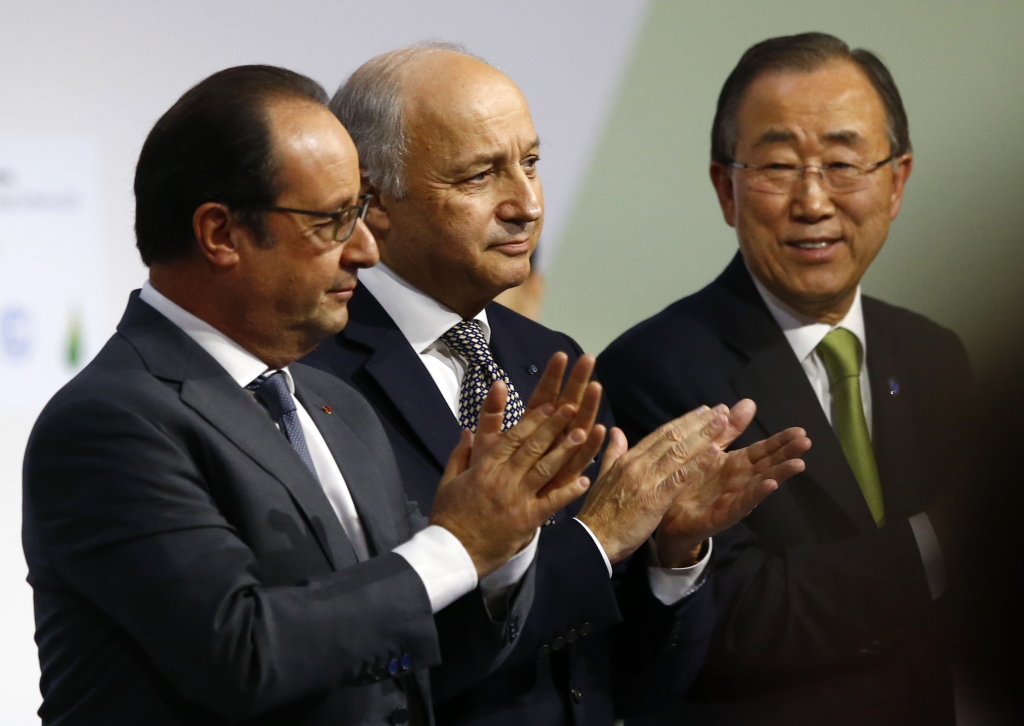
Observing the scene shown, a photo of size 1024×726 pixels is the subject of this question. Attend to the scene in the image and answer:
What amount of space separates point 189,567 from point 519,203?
1.03 metres

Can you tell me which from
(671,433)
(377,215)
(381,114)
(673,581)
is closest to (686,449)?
(671,433)

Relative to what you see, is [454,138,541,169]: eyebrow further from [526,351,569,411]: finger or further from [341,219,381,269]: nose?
[526,351,569,411]: finger

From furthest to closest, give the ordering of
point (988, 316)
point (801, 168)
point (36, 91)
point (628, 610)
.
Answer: point (36, 91) → point (801, 168) → point (628, 610) → point (988, 316)

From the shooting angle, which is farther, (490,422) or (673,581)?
(673,581)

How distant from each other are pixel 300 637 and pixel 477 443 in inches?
13.5

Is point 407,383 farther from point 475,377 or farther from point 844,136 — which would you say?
point 844,136

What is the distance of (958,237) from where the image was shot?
33.4 inches

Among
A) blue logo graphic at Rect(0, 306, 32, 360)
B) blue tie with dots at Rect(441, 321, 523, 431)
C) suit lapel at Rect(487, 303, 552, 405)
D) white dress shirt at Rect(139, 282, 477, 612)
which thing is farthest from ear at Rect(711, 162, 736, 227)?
blue logo graphic at Rect(0, 306, 32, 360)

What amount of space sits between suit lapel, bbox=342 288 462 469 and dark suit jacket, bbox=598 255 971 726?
495 mm

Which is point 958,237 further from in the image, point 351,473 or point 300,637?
Result: point 351,473

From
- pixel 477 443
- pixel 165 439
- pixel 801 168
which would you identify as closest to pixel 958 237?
pixel 477 443

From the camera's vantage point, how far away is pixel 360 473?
1724mm

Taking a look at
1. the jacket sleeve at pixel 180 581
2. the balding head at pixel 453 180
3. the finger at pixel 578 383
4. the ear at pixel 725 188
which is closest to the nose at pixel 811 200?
the ear at pixel 725 188

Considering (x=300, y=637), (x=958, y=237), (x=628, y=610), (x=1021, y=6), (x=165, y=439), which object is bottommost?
(x=628, y=610)
